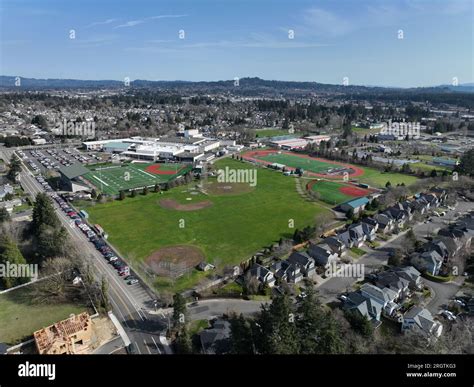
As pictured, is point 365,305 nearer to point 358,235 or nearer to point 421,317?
point 421,317

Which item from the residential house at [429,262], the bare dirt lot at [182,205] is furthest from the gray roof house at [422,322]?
the bare dirt lot at [182,205]

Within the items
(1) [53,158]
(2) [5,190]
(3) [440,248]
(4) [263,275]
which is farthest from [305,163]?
(1) [53,158]

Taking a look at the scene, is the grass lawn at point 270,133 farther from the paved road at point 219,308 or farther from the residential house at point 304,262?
the paved road at point 219,308

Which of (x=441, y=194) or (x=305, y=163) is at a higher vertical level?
(x=305, y=163)
